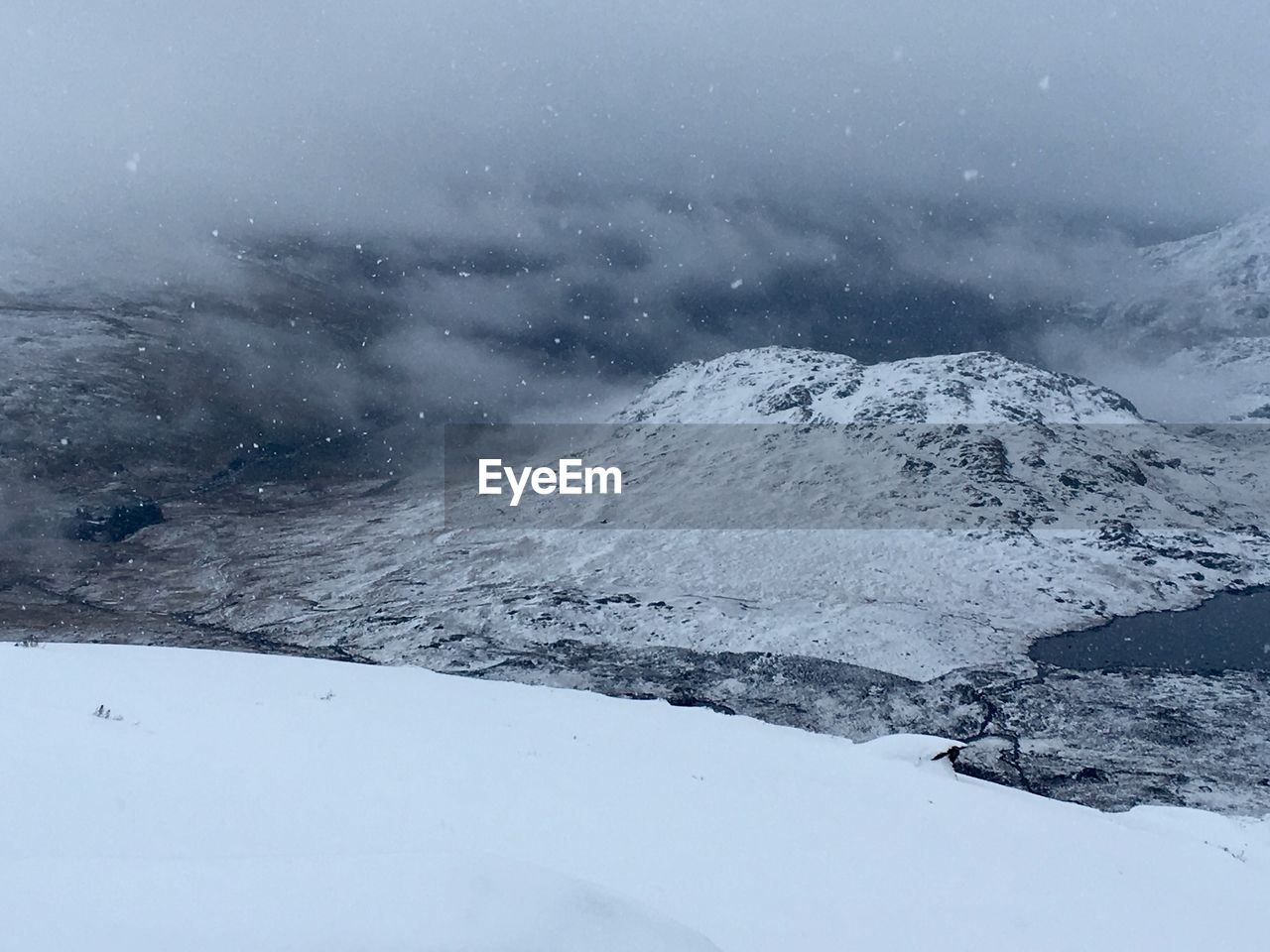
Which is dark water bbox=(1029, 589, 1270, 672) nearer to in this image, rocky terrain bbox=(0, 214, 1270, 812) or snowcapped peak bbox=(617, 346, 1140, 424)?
rocky terrain bbox=(0, 214, 1270, 812)

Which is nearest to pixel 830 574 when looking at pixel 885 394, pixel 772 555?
pixel 772 555

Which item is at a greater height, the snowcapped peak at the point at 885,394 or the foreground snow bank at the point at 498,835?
the snowcapped peak at the point at 885,394

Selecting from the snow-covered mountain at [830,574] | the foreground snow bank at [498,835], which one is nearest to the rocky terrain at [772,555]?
the snow-covered mountain at [830,574]

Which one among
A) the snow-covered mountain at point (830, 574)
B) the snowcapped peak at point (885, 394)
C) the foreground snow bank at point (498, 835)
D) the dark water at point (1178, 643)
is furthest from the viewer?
the snowcapped peak at point (885, 394)

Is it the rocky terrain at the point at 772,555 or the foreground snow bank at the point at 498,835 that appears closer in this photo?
the foreground snow bank at the point at 498,835

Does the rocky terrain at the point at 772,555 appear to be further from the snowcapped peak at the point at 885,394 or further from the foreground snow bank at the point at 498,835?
the foreground snow bank at the point at 498,835

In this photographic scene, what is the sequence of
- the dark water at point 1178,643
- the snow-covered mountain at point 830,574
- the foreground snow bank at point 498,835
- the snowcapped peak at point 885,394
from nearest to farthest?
the foreground snow bank at point 498,835 → the snow-covered mountain at point 830,574 → the dark water at point 1178,643 → the snowcapped peak at point 885,394
